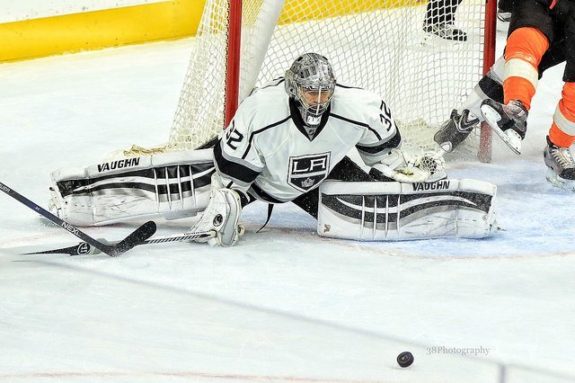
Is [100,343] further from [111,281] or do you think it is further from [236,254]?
[236,254]

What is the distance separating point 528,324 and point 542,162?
5.83 ft

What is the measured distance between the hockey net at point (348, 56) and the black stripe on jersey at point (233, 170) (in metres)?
0.46

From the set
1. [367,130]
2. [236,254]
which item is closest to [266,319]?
[236,254]

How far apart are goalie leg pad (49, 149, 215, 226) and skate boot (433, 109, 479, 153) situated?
113 cm

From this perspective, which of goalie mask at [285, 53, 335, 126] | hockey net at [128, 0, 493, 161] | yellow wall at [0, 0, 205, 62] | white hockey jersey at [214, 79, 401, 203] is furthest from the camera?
yellow wall at [0, 0, 205, 62]

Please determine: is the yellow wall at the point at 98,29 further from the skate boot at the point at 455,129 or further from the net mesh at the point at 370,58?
A: the skate boot at the point at 455,129

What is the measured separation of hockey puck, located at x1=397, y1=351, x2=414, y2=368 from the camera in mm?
2496

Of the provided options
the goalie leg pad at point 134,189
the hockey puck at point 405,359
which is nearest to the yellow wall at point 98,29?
the goalie leg pad at point 134,189

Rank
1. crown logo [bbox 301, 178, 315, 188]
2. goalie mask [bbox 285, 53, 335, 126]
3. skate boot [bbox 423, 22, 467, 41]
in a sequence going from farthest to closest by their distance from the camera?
1. skate boot [bbox 423, 22, 467, 41]
2. crown logo [bbox 301, 178, 315, 188]
3. goalie mask [bbox 285, 53, 335, 126]

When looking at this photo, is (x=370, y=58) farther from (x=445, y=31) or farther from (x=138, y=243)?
(x=138, y=243)

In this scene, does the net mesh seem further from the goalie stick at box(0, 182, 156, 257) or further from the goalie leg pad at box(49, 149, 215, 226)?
the goalie stick at box(0, 182, 156, 257)

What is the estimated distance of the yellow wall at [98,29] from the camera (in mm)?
5551

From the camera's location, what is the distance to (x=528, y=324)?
9.17ft

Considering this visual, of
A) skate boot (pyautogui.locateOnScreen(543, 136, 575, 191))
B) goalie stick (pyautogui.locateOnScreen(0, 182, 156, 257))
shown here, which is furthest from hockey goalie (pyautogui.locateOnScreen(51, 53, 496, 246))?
skate boot (pyautogui.locateOnScreen(543, 136, 575, 191))
